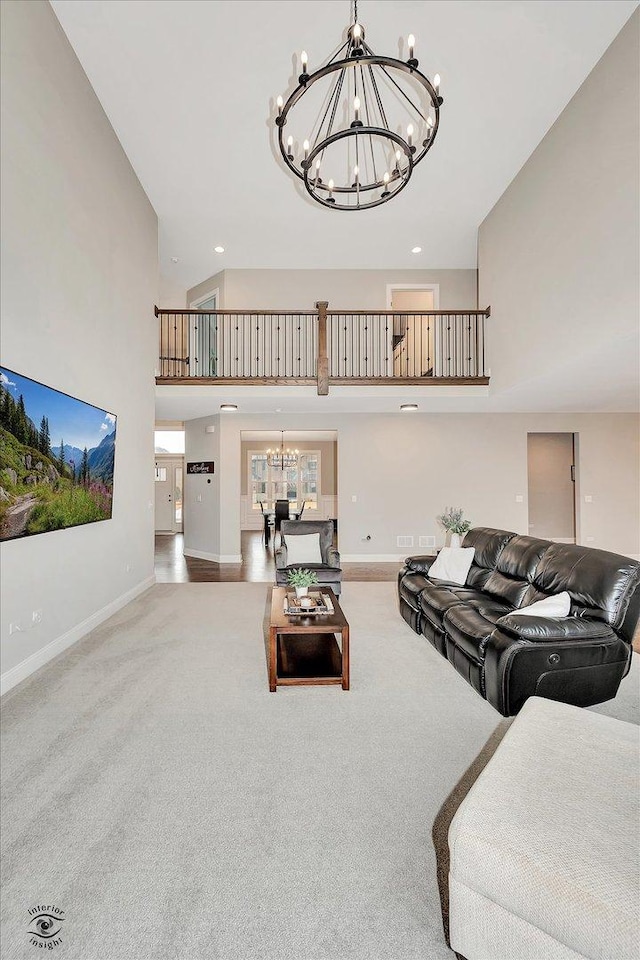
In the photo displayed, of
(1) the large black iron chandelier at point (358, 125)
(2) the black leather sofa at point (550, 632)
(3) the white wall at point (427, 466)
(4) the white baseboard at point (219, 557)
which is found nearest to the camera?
(2) the black leather sofa at point (550, 632)

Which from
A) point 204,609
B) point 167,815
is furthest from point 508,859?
point 204,609

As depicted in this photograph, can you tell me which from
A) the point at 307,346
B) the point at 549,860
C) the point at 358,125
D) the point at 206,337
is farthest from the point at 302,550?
the point at 206,337

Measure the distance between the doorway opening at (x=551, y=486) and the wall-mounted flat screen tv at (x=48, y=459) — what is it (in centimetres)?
805

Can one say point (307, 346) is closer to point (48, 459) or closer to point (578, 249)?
point (578, 249)

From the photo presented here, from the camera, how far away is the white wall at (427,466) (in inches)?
320

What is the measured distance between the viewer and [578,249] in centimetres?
436

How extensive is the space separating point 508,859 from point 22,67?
5.21 meters

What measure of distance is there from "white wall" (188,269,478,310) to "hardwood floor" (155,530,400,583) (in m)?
4.59

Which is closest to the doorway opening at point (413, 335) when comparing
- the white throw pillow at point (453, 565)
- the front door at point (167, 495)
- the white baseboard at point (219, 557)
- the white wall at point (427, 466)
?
the white wall at point (427, 466)

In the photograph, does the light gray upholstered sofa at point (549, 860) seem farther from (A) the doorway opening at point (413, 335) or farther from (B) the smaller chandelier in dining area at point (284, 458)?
(B) the smaller chandelier in dining area at point (284, 458)

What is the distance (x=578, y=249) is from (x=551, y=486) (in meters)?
5.97

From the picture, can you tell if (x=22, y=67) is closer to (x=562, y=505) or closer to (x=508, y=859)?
(x=508, y=859)

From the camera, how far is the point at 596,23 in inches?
149

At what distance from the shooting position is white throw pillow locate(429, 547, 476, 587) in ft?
14.4
